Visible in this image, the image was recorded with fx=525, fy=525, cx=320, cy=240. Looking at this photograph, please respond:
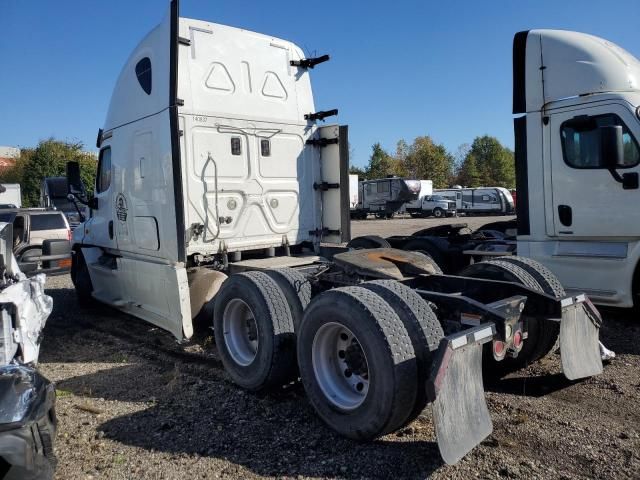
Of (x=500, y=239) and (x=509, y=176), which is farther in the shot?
(x=509, y=176)

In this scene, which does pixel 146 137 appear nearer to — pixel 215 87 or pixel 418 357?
pixel 215 87

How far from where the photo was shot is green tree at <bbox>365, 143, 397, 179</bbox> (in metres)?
70.1

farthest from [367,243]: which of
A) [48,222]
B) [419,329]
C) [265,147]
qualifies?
[48,222]

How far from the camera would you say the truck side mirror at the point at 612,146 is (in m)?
5.68

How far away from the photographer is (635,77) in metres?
6.08

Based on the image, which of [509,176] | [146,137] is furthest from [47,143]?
[509,176]

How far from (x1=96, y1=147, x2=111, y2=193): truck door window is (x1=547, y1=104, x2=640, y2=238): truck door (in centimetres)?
583

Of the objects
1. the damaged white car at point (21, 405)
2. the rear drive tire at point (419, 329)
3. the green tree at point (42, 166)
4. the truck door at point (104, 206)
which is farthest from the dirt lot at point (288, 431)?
the green tree at point (42, 166)

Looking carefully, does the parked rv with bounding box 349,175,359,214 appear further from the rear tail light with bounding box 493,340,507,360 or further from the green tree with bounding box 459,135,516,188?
the green tree with bounding box 459,135,516,188

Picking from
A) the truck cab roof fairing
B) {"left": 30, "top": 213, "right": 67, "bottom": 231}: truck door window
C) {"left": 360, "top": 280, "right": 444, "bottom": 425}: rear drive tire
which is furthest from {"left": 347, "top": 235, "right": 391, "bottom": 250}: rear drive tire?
{"left": 30, "top": 213, "right": 67, "bottom": 231}: truck door window

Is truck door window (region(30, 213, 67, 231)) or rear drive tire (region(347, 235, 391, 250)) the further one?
truck door window (region(30, 213, 67, 231))

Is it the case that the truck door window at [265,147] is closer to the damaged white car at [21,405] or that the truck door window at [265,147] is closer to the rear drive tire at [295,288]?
the rear drive tire at [295,288]

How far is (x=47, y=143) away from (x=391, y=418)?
46.6m

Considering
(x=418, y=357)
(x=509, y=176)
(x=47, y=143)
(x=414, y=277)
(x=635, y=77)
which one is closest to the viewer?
(x=418, y=357)
